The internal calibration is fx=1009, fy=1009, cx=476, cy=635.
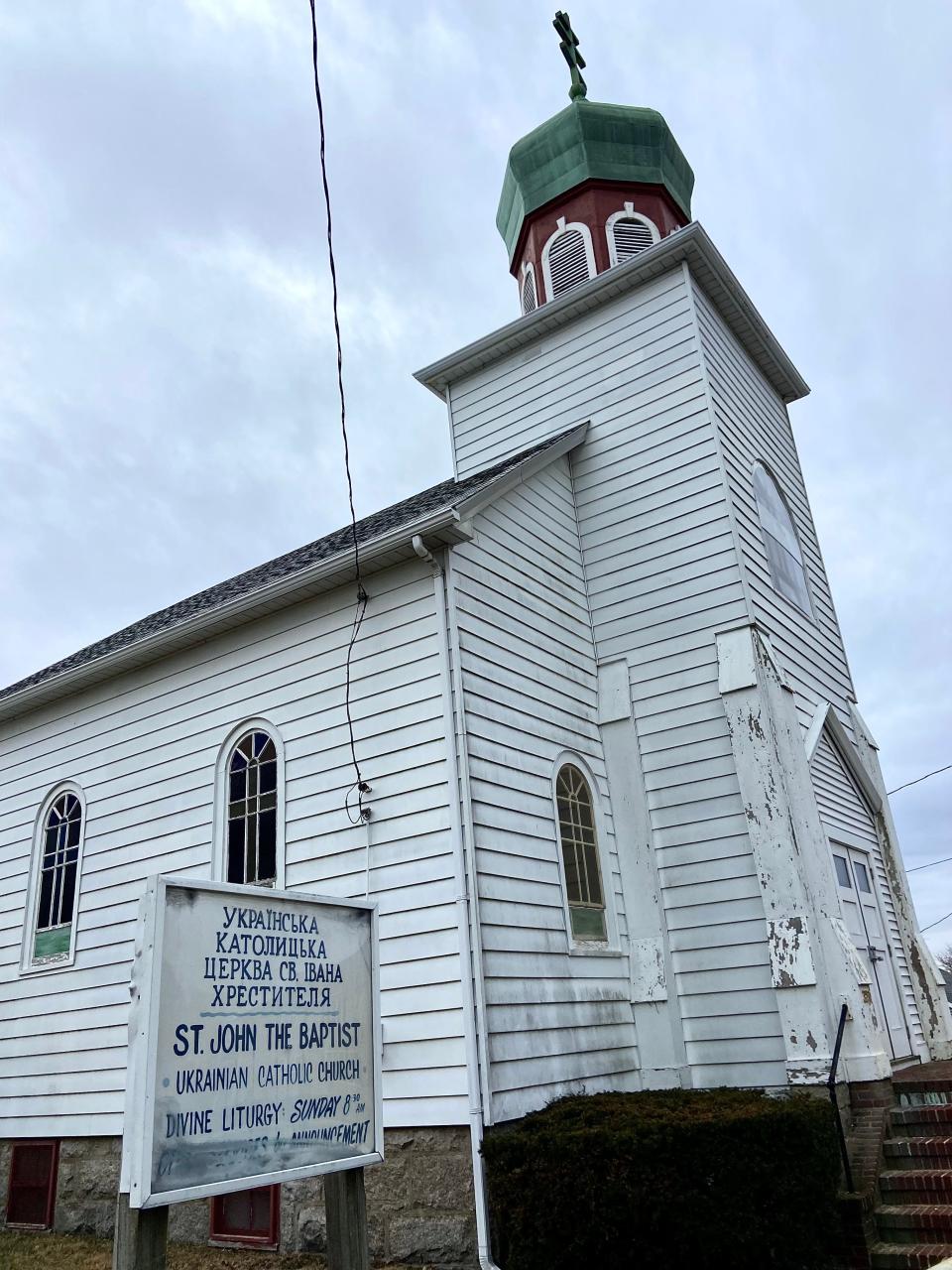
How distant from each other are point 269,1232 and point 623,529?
8040 millimetres

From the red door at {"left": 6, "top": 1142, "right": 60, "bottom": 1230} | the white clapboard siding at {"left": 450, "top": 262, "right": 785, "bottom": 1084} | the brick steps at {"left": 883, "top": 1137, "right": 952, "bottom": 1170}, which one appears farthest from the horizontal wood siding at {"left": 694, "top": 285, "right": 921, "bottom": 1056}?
the red door at {"left": 6, "top": 1142, "right": 60, "bottom": 1230}

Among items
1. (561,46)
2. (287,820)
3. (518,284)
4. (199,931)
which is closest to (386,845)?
(287,820)

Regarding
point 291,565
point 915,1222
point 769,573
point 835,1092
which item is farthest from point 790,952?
point 291,565

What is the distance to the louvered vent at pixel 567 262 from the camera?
Result: 15492 mm

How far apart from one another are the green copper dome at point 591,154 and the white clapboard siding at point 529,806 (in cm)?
719

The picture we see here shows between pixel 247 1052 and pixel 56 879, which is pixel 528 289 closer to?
pixel 56 879

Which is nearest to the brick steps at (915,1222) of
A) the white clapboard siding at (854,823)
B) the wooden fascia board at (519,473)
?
the white clapboard siding at (854,823)

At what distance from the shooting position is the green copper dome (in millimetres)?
15883

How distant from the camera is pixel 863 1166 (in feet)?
26.5

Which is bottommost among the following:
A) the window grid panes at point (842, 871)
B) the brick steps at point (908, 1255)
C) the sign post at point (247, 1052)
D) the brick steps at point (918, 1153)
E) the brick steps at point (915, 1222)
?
the brick steps at point (908, 1255)

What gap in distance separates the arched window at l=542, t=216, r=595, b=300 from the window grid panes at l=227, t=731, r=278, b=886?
880 cm

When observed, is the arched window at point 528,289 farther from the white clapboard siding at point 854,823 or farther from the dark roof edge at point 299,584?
the white clapboard siding at point 854,823

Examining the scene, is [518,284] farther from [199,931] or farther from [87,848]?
[199,931]

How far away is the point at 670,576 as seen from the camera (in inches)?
453
